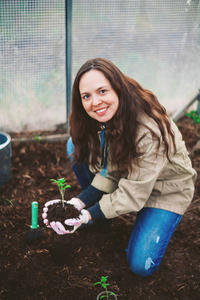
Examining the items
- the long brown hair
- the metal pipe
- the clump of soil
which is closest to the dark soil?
the clump of soil

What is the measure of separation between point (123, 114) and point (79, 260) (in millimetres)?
1014

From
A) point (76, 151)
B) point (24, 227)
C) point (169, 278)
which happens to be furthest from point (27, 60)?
point (169, 278)

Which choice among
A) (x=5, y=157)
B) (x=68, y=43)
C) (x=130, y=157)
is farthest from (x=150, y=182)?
(x=68, y=43)

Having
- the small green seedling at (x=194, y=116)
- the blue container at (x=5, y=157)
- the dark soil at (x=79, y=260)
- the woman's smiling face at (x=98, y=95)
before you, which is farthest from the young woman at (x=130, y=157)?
the small green seedling at (x=194, y=116)

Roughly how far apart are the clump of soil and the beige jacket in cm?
19

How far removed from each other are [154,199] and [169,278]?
1.67 feet

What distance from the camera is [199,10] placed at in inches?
119

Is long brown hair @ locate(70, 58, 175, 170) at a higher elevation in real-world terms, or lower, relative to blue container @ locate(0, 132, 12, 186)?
higher

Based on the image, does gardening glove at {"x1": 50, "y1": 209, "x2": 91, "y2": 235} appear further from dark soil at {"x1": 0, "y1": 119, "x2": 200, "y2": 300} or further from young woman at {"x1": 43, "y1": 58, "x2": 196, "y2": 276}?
dark soil at {"x1": 0, "y1": 119, "x2": 200, "y2": 300}

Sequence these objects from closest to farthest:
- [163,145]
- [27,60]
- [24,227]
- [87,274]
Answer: [163,145]
[87,274]
[24,227]
[27,60]

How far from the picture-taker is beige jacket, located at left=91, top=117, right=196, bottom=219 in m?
1.71

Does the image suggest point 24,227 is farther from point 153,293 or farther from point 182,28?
point 182,28

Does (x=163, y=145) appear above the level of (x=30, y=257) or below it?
above

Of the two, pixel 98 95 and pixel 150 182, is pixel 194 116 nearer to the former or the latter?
pixel 150 182
